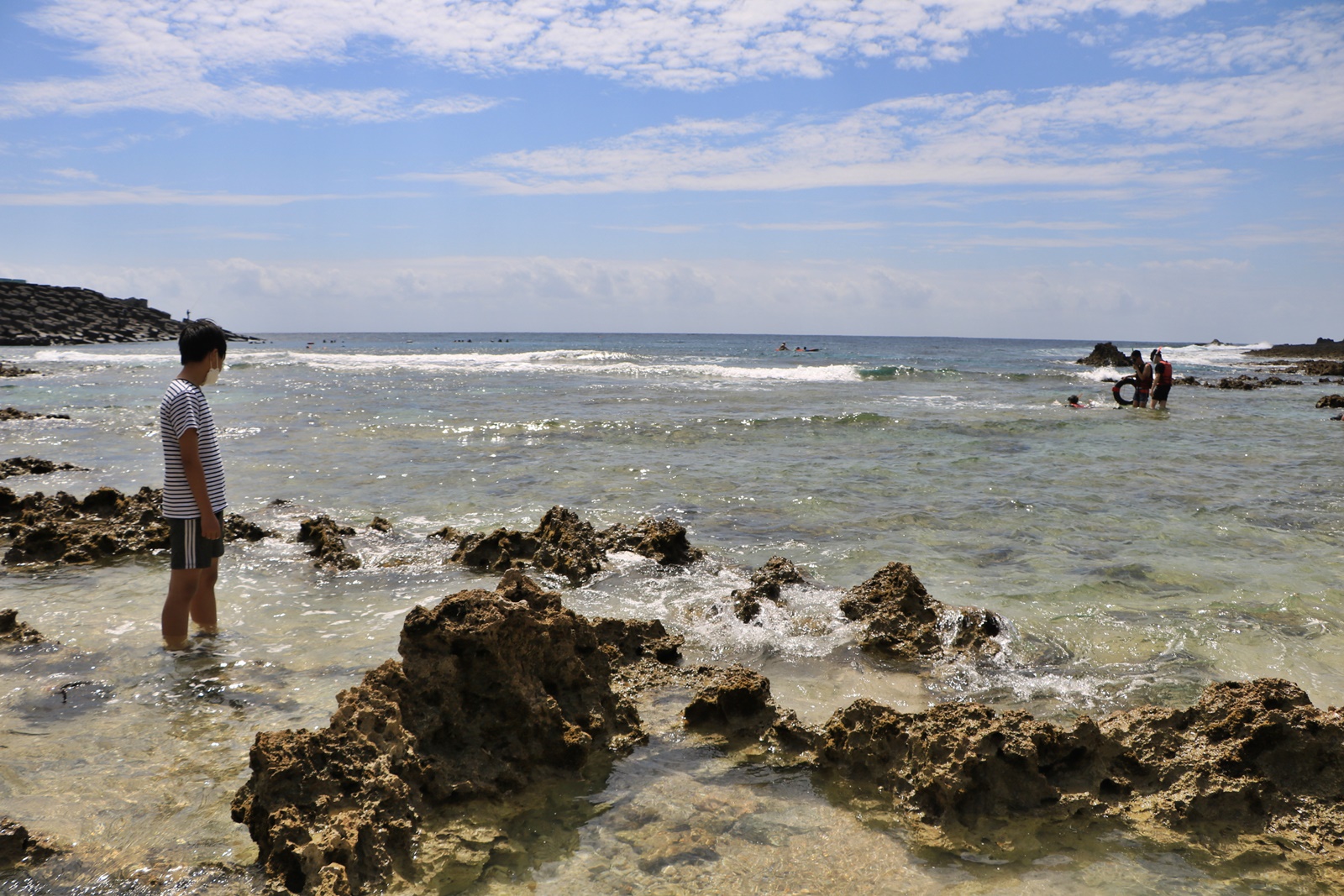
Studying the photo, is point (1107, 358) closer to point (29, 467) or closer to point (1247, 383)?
point (1247, 383)

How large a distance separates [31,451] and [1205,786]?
14.0m

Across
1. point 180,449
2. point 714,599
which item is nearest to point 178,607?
point 180,449

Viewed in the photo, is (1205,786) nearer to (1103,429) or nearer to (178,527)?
(178,527)

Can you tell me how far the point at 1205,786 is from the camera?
321cm

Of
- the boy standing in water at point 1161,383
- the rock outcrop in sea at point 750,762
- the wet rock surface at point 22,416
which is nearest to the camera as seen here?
the rock outcrop in sea at point 750,762

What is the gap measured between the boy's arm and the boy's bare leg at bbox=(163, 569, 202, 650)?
0.27m

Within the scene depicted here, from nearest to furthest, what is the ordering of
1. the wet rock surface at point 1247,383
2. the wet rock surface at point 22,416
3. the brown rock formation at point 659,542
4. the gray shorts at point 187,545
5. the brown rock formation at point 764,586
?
the gray shorts at point 187,545 → the brown rock formation at point 764,586 → the brown rock formation at point 659,542 → the wet rock surface at point 22,416 → the wet rock surface at point 1247,383

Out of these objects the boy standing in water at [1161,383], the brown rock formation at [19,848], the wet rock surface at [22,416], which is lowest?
the brown rock formation at [19,848]

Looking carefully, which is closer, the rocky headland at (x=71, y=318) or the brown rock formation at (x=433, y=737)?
the brown rock formation at (x=433, y=737)

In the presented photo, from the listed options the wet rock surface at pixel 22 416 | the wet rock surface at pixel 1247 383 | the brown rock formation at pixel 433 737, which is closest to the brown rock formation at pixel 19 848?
the brown rock formation at pixel 433 737

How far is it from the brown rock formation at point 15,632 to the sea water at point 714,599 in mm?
127

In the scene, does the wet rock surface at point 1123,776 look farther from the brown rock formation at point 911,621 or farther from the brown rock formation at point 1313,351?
the brown rock formation at point 1313,351

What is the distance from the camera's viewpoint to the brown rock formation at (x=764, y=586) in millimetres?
5418

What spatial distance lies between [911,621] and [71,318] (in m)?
62.9
